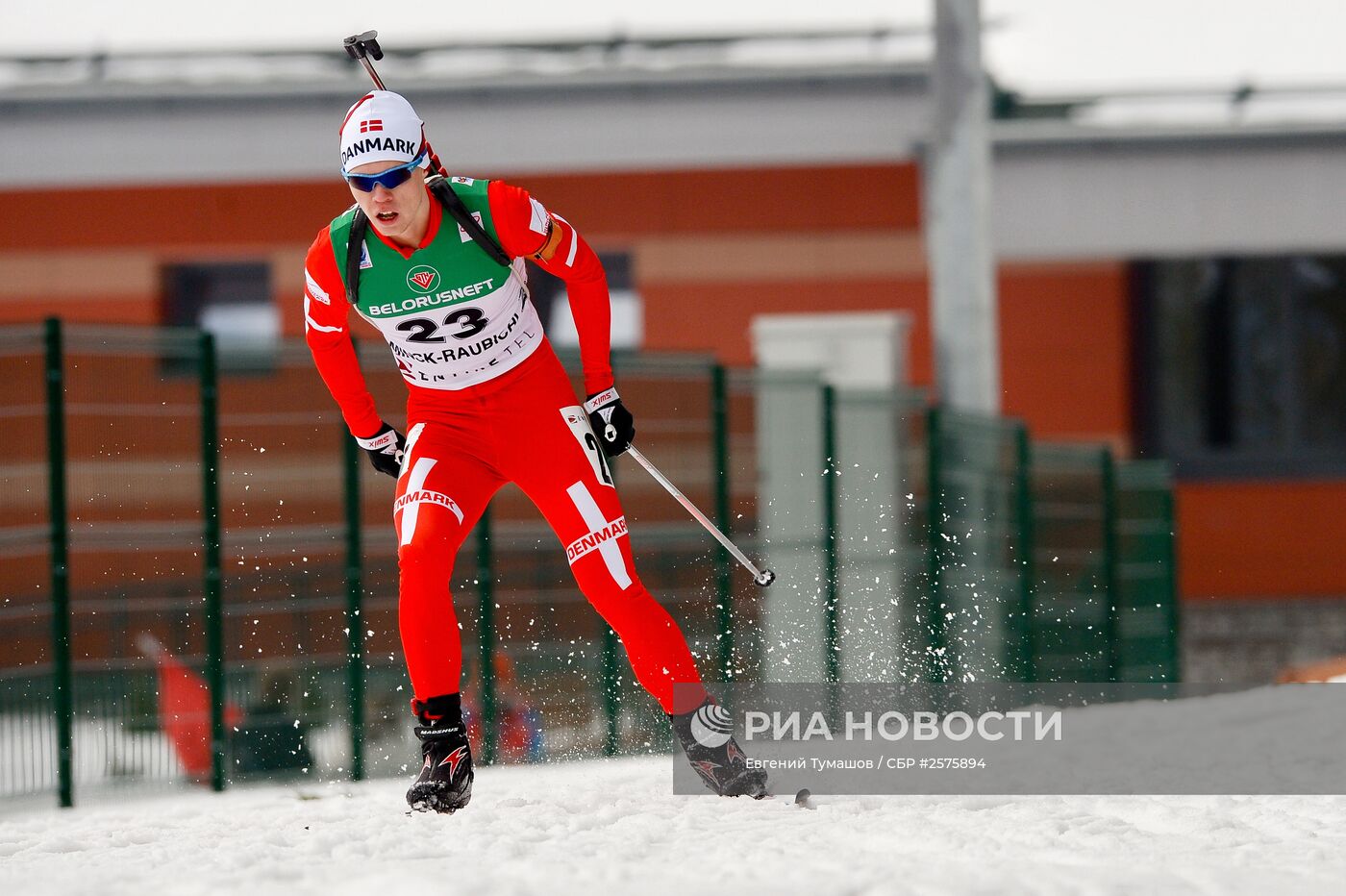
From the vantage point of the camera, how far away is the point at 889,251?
1501 centimetres

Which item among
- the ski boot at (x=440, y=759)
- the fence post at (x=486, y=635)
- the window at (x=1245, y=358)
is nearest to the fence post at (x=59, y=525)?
the fence post at (x=486, y=635)

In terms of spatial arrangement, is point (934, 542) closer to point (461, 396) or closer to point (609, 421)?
point (609, 421)

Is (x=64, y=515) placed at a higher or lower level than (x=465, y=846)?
higher

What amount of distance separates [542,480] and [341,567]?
322 cm

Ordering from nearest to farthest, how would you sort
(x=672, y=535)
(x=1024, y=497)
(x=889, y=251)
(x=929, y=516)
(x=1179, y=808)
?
(x=1179, y=808)
(x=672, y=535)
(x=929, y=516)
(x=1024, y=497)
(x=889, y=251)

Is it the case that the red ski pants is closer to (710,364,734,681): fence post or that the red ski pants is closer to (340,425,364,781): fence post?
(340,425,364,781): fence post

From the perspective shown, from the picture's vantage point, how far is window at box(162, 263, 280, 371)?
49.9ft

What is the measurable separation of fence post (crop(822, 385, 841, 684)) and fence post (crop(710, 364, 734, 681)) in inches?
25.6

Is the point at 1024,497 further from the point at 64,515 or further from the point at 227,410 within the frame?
the point at 64,515

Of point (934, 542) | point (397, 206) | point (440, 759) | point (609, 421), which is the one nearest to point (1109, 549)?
point (934, 542)

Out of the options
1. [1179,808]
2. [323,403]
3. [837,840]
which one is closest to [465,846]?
[837,840]

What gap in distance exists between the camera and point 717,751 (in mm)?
5445

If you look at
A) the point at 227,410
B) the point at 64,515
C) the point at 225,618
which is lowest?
the point at 225,618

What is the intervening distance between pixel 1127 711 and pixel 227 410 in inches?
186
